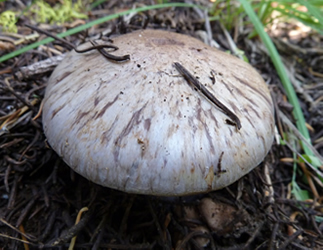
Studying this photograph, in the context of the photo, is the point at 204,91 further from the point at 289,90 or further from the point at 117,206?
the point at 289,90

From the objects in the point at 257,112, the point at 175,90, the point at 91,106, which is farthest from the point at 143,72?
the point at 257,112

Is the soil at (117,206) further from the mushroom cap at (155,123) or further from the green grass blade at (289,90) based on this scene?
the mushroom cap at (155,123)

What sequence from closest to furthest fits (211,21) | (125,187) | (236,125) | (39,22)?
(125,187) < (236,125) < (39,22) < (211,21)

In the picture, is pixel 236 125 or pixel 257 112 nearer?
pixel 236 125

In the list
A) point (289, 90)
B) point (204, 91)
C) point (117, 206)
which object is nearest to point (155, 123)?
point (204, 91)

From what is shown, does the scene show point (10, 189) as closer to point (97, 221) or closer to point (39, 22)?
point (97, 221)

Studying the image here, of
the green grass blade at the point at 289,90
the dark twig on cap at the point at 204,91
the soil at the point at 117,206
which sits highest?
the dark twig on cap at the point at 204,91

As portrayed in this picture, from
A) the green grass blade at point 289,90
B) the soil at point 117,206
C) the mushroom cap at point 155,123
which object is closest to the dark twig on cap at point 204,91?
the mushroom cap at point 155,123
